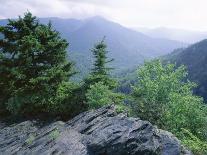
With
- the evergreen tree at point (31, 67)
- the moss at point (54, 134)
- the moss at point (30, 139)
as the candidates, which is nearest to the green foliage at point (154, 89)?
the moss at point (54, 134)

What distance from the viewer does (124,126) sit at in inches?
950

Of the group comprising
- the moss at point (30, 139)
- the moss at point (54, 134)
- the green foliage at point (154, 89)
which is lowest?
the moss at point (30, 139)

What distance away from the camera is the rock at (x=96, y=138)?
861 inches

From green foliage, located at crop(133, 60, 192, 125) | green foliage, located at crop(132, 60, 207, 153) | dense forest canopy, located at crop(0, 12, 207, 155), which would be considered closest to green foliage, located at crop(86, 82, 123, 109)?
dense forest canopy, located at crop(0, 12, 207, 155)

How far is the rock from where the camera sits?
2188 centimetres

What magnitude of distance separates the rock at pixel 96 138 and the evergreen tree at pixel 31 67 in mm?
4644

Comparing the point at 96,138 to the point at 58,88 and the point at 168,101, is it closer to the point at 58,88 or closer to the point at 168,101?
the point at 58,88

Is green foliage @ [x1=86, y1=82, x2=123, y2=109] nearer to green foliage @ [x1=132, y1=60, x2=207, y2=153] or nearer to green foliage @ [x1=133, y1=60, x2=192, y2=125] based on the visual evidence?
green foliage @ [x1=132, y1=60, x2=207, y2=153]

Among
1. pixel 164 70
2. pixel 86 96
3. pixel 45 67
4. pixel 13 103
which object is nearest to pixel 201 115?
pixel 164 70

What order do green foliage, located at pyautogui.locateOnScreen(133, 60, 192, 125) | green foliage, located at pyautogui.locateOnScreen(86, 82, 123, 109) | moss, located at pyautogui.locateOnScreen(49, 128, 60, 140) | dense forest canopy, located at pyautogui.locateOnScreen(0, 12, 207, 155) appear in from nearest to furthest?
moss, located at pyautogui.locateOnScreen(49, 128, 60, 140), green foliage, located at pyautogui.locateOnScreen(133, 60, 192, 125), green foliage, located at pyautogui.locateOnScreen(86, 82, 123, 109), dense forest canopy, located at pyautogui.locateOnScreen(0, 12, 207, 155)

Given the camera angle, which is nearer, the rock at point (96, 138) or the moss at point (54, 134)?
the rock at point (96, 138)

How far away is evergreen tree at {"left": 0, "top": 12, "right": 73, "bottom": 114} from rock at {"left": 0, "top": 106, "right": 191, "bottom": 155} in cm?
A: 464

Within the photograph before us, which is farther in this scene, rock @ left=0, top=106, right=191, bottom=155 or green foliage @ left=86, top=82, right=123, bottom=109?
green foliage @ left=86, top=82, right=123, bottom=109

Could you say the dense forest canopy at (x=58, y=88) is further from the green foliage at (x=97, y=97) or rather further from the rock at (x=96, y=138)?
the rock at (x=96, y=138)
